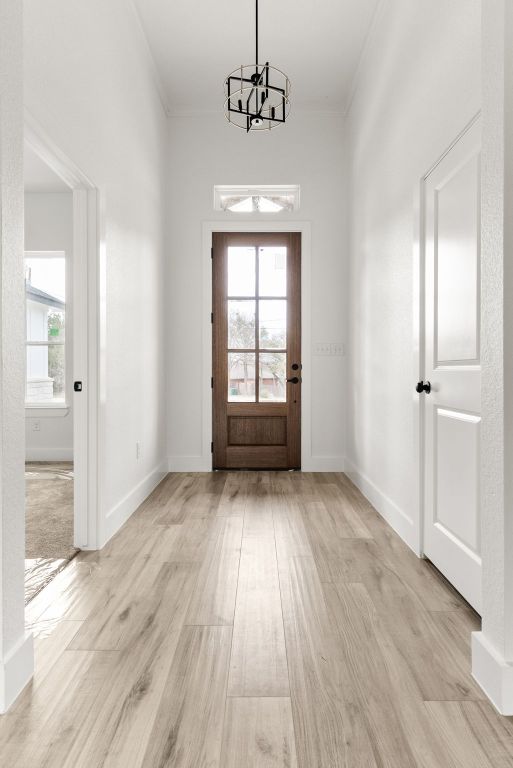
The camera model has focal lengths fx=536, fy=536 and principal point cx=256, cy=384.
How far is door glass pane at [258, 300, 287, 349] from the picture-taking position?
4.94 metres

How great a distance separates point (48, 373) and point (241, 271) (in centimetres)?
255

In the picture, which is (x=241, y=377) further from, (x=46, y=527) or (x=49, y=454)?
(x=49, y=454)

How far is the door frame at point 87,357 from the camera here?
9.11 ft

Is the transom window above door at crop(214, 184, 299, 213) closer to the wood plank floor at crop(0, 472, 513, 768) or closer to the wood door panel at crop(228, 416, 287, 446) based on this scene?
the wood door panel at crop(228, 416, 287, 446)

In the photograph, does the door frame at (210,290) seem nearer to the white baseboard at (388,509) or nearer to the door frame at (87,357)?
the white baseboard at (388,509)

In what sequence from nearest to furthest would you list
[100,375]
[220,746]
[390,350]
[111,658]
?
[220,746] → [111,658] → [100,375] → [390,350]

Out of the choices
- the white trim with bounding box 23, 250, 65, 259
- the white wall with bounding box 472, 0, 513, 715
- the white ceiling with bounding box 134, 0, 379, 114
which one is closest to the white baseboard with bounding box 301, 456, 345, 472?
the white ceiling with bounding box 134, 0, 379, 114

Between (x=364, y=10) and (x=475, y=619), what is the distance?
146 inches

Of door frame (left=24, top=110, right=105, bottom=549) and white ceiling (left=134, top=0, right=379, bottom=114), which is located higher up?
white ceiling (left=134, top=0, right=379, bottom=114)

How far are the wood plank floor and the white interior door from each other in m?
0.20

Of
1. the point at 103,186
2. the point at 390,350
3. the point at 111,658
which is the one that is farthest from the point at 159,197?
the point at 111,658

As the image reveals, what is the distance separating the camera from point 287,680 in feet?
5.28

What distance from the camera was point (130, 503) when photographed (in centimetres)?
347

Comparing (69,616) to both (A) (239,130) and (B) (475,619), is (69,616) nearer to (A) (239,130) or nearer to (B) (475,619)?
(B) (475,619)
